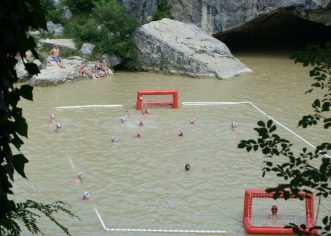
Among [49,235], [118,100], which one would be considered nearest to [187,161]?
[49,235]

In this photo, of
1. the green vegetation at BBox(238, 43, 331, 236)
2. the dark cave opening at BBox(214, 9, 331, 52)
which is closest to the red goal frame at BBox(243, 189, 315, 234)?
the green vegetation at BBox(238, 43, 331, 236)

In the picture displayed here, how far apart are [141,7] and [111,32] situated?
6.98 feet

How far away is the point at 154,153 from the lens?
12336mm

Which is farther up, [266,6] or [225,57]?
[266,6]

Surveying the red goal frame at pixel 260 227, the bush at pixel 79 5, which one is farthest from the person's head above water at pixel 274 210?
the bush at pixel 79 5

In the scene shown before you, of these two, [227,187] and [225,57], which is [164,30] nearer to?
[225,57]

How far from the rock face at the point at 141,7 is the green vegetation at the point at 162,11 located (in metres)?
0.22

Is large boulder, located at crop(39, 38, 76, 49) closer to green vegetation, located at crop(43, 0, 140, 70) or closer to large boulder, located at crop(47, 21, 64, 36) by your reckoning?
green vegetation, located at crop(43, 0, 140, 70)

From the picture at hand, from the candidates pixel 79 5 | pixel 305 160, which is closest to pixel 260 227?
pixel 305 160

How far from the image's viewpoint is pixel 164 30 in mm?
22109

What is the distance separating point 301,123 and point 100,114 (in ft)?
39.8

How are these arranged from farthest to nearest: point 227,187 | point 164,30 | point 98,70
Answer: point 164,30
point 98,70
point 227,187

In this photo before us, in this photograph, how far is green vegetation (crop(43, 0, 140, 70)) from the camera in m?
21.6

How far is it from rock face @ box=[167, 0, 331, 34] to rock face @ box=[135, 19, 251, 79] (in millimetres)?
1208
